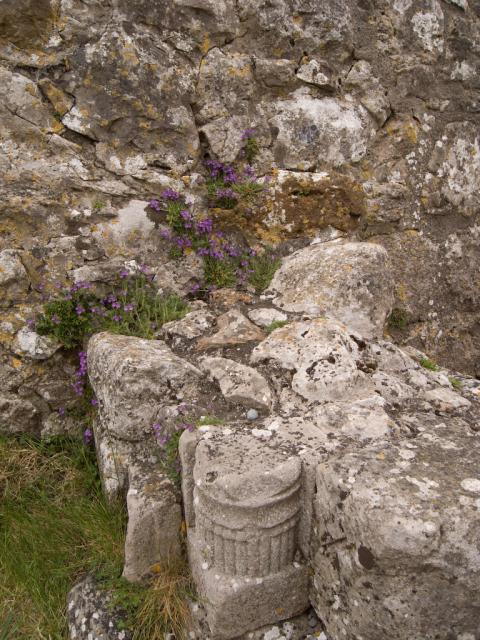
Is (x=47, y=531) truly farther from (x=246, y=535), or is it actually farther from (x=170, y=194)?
(x=170, y=194)

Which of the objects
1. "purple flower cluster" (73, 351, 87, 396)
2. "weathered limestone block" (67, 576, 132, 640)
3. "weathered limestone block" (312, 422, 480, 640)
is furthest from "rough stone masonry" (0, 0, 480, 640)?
"weathered limestone block" (67, 576, 132, 640)

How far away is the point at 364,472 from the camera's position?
1751mm

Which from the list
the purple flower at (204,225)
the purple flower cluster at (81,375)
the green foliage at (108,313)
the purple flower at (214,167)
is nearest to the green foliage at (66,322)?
the green foliage at (108,313)

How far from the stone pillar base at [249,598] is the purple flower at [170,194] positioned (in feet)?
6.80

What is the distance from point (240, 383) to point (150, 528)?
2.49ft

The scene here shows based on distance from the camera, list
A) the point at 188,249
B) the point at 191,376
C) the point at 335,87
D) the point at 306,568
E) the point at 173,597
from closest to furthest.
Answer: the point at 306,568 → the point at 173,597 → the point at 191,376 → the point at 188,249 → the point at 335,87

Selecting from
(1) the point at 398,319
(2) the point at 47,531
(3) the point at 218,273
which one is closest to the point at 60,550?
(2) the point at 47,531

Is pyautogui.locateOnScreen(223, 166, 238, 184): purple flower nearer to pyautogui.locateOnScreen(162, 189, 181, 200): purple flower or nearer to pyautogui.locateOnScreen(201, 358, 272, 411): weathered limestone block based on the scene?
pyautogui.locateOnScreen(162, 189, 181, 200): purple flower

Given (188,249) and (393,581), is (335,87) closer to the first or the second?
(188,249)

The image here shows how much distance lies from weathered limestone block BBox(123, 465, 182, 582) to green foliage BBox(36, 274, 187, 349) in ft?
3.16

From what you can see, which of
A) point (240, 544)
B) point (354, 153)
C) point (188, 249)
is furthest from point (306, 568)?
point (354, 153)

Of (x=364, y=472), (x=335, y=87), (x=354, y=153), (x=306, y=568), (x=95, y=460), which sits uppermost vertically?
(x=335, y=87)

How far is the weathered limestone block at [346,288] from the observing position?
9.45 feet

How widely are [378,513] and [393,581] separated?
0.74 ft
